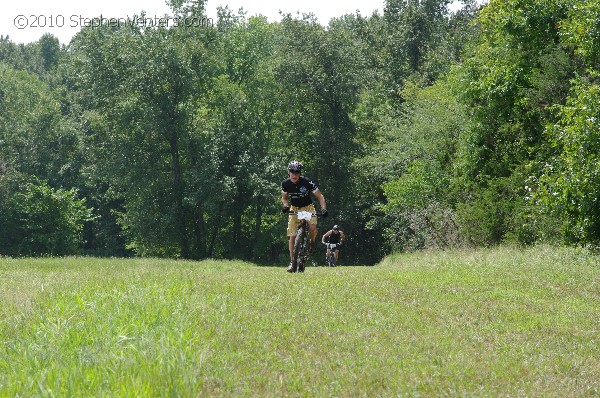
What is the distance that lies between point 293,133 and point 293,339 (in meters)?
44.7

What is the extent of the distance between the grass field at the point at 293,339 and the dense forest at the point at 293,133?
16.1m

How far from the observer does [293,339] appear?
26.1 feet

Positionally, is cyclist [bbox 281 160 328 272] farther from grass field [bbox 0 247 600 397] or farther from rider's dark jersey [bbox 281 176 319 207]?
grass field [bbox 0 247 600 397]

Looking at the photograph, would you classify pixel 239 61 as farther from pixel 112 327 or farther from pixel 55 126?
pixel 112 327

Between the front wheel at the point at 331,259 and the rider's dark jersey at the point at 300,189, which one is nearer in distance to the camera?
the rider's dark jersey at the point at 300,189

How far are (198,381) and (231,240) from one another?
49.2 meters

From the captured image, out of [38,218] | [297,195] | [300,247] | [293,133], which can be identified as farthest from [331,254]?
[38,218]

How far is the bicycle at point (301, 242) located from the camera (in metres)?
15.7

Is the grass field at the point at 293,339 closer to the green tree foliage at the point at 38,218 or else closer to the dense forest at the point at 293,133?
the dense forest at the point at 293,133

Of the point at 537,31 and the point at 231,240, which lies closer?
the point at 537,31

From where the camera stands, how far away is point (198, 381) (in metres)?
6.39

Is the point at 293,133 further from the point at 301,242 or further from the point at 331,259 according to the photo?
the point at 301,242

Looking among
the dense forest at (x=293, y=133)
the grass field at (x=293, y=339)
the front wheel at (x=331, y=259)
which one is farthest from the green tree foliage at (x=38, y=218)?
Answer: the grass field at (x=293, y=339)

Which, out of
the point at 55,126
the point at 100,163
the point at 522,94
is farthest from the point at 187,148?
the point at 522,94
